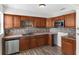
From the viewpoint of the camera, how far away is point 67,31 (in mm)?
4855

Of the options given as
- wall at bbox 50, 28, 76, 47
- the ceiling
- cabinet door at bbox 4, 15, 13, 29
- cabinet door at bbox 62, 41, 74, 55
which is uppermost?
the ceiling

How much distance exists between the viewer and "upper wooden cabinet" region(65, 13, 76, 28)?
3.95m

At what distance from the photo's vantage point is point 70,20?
420cm

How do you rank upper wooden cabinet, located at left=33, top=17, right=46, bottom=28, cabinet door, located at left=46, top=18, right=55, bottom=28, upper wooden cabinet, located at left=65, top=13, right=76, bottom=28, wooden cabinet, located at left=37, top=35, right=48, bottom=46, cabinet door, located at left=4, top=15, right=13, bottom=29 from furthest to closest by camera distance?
cabinet door, located at left=46, top=18, right=55, bottom=28, upper wooden cabinet, located at left=33, top=17, right=46, bottom=28, wooden cabinet, located at left=37, top=35, right=48, bottom=46, cabinet door, located at left=4, top=15, right=13, bottom=29, upper wooden cabinet, located at left=65, top=13, right=76, bottom=28

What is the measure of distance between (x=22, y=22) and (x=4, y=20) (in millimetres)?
1015

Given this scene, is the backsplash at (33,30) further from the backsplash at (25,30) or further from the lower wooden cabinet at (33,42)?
the lower wooden cabinet at (33,42)

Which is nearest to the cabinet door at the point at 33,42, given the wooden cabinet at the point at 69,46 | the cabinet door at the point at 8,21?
the cabinet door at the point at 8,21

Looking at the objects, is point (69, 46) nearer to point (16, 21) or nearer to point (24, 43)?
point (24, 43)

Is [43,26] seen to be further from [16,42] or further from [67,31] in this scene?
[16,42]

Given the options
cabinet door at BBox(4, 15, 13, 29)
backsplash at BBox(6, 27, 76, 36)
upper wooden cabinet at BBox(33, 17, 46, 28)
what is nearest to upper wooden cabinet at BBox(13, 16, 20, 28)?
cabinet door at BBox(4, 15, 13, 29)

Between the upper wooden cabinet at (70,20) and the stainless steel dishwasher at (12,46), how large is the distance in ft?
8.39

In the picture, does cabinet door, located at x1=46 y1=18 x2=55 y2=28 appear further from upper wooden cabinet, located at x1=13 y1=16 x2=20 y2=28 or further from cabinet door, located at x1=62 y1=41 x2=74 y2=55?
cabinet door, located at x1=62 y1=41 x2=74 y2=55

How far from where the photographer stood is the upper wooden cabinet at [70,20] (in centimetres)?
395
